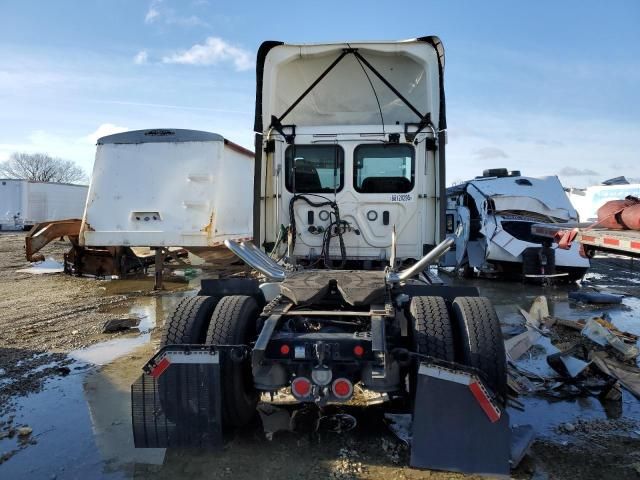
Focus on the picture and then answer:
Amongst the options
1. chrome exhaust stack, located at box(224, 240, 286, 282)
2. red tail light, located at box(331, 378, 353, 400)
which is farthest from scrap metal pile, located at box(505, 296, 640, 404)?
chrome exhaust stack, located at box(224, 240, 286, 282)

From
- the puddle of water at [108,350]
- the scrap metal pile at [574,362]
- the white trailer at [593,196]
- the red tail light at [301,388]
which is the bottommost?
the puddle of water at [108,350]

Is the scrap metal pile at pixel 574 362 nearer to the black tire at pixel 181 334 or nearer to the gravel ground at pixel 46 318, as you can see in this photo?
the black tire at pixel 181 334

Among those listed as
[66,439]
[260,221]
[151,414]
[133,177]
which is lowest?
[66,439]

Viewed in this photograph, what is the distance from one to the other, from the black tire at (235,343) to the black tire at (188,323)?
4.7 inches

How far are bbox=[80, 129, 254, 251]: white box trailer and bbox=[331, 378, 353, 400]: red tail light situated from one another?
22.6 ft

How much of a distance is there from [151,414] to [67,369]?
2787 millimetres

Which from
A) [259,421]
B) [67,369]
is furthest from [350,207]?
[67,369]

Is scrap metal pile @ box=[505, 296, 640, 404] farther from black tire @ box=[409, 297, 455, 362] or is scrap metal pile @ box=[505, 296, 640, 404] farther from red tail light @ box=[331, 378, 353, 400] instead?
red tail light @ box=[331, 378, 353, 400]

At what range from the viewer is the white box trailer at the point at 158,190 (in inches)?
397

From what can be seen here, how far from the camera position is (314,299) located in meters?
4.12

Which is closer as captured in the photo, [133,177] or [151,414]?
[151,414]

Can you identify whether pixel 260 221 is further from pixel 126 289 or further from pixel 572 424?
pixel 126 289

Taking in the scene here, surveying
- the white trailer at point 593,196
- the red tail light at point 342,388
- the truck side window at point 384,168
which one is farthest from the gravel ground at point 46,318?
the white trailer at point 593,196

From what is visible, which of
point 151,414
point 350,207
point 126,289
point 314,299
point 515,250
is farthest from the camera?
point 515,250
